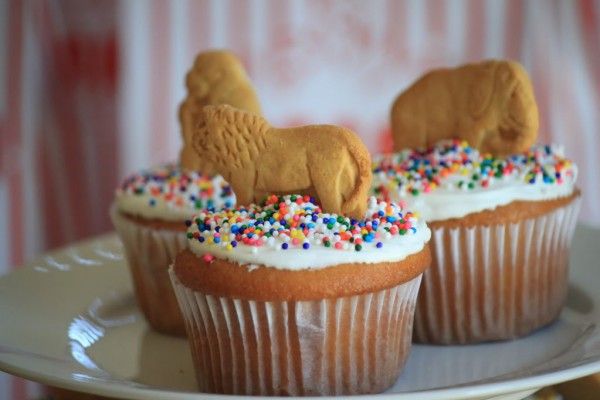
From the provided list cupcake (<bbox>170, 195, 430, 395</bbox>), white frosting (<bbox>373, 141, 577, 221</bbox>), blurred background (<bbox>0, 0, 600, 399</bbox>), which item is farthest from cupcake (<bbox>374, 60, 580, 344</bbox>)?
blurred background (<bbox>0, 0, 600, 399</bbox>)

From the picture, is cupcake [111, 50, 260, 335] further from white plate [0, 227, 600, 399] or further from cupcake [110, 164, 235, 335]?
white plate [0, 227, 600, 399]

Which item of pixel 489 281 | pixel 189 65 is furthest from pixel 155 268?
pixel 189 65

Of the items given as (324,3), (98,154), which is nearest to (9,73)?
(98,154)

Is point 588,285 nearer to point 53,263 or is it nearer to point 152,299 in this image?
point 152,299

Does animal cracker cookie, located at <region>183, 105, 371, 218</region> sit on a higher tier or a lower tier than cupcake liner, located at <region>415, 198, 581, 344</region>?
higher

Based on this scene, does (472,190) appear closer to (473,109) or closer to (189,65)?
(473,109)
